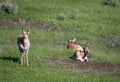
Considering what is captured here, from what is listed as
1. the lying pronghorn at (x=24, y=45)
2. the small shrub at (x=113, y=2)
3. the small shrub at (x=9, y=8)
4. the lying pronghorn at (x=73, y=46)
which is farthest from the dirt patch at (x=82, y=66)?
the small shrub at (x=113, y=2)

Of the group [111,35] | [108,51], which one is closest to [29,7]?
[111,35]

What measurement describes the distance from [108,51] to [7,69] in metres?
8.98

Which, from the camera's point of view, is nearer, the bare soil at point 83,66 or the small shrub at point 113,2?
the bare soil at point 83,66

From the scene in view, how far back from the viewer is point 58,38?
2823 centimetres

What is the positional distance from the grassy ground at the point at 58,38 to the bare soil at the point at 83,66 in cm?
40

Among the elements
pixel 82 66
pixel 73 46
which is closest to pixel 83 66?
pixel 82 66

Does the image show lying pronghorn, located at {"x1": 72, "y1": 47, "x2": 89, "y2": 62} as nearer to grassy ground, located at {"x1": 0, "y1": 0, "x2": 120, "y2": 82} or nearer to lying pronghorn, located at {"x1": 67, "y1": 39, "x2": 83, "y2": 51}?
grassy ground, located at {"x1": 0, "y1": 0, "x2": 120, "y2": 82}

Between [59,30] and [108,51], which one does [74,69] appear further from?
[59,30]

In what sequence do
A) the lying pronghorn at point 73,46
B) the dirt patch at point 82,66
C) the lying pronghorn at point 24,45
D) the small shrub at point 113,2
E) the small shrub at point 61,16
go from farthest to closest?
the small shrub at point 113,2 < the small shrub at point 61,16 < the lying pronghorn at point 73,46 < the dirt patch at point 82,66 < the lying pronghorn at point 24,45

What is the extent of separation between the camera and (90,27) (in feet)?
104

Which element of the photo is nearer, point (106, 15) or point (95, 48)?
point (95, 48)

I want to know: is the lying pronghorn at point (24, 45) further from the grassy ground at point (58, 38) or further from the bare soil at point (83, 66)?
the bare soil at point (83, 66)

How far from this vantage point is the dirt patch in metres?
21.5

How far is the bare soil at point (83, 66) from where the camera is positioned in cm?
2155
